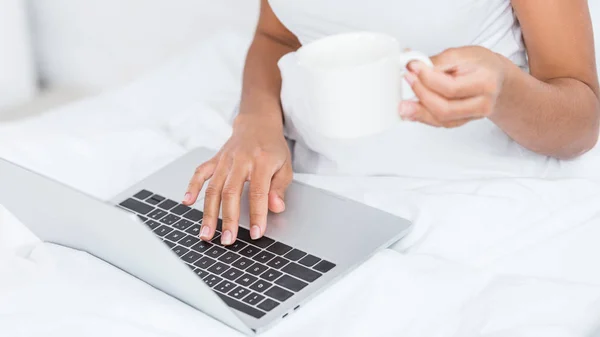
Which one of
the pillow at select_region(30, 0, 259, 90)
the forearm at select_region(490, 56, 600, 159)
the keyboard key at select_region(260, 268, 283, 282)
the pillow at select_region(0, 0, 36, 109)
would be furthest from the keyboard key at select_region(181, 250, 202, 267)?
the pillow at select_region(0, 0, 36, 109)

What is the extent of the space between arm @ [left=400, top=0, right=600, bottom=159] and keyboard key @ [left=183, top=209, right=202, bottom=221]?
0.40 meters

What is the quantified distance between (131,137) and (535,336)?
2.61ft

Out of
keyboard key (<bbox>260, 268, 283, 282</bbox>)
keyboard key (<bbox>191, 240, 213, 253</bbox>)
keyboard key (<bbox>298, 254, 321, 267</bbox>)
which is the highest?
keyboard key (<bbox>260, 268, 283, 282</bbox>)

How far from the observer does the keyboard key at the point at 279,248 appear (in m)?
1.06

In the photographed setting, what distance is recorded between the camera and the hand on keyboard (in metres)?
1.11

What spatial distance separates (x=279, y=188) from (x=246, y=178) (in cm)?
5

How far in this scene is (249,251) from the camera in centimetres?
107

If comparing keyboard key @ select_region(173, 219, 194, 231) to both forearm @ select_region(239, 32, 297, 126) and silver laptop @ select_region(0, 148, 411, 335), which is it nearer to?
silver laptop @ select_region(0, 148, 411, 335)

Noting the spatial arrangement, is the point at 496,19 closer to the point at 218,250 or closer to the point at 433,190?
the point at 433,190

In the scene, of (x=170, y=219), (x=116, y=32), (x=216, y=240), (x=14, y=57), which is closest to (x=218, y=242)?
(x=216, y=240)

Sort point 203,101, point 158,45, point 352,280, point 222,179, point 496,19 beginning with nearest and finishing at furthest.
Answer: point 352,280
point 222,179
point 496,19
point 203,101
point 158,45

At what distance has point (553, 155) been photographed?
1260mm

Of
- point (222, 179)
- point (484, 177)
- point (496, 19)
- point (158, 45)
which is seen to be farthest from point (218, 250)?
point (158, 45)

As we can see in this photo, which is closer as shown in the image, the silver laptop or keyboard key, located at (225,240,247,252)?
the silver laptop
